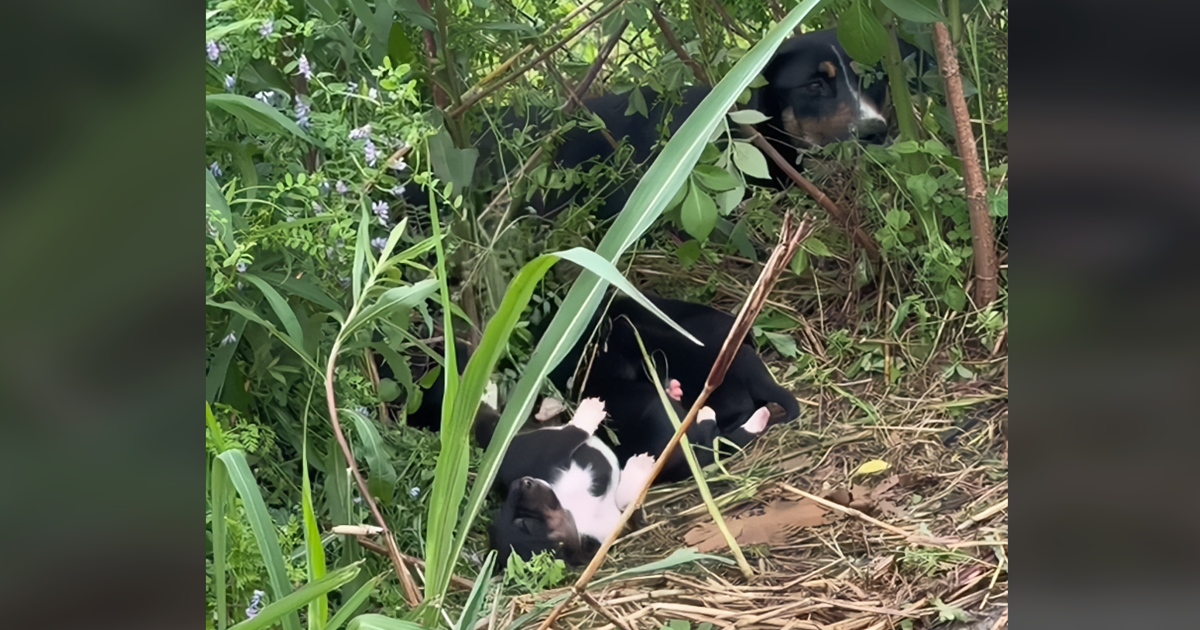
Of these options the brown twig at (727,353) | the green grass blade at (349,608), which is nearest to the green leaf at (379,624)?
the green grass blade at (349,608)

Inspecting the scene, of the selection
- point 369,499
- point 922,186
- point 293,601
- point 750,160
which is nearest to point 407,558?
point 369,499

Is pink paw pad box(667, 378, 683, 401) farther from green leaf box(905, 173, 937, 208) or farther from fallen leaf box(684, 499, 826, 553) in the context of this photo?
green leaf box(905, 173, 937, 208)

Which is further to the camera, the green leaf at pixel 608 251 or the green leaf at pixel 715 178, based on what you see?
the green leaf at pixel 715 178

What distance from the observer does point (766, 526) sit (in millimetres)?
870

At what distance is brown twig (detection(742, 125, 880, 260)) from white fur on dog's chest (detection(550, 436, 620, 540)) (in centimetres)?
33

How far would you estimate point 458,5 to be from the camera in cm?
86

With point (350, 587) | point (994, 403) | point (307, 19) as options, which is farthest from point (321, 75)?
point (994, 403)

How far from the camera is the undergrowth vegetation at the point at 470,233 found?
2.58ft

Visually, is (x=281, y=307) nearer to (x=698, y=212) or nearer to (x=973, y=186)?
(x=698, y=212)

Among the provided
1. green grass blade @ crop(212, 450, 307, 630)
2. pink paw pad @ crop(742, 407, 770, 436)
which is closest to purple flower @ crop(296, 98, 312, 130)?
green grass blade @ crop(212, 450, 307, 630)

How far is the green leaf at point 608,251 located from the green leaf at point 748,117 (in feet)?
0.45

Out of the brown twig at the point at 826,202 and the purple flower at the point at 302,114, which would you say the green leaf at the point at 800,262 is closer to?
the brown twig at the point at 826,202
